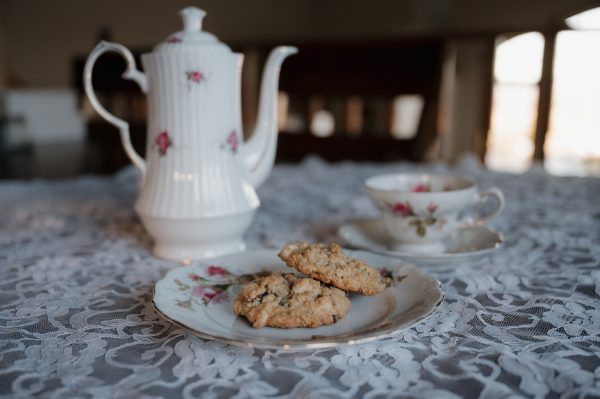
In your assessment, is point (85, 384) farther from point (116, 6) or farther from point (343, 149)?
point (116, 6)

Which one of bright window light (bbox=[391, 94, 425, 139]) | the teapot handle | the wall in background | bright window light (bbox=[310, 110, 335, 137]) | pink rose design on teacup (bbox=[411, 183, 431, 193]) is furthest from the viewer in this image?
the wall in background

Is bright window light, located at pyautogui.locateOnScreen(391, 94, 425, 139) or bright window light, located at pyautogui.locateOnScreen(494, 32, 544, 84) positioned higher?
bright window light, located at pyautogui.locateOnScreen(494, 32, 544, 84)

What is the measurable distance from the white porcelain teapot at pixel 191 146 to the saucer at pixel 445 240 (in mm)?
148

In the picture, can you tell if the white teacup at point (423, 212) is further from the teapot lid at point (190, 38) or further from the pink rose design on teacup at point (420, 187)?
the teapot lid at point (190, 38)

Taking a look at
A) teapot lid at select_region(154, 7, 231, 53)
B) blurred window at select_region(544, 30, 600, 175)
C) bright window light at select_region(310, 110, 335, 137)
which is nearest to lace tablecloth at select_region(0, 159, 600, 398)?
teapot lid at select_region(154, 7, 231, 53)

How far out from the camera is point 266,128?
27.3 inches

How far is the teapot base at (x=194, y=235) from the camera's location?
60cm

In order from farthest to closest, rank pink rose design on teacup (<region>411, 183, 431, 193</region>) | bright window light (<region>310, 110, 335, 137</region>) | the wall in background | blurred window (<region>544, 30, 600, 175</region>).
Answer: the wall in background
blurred window (<region>544, 30, 600, 175</region>)
bright window light (<region>310, 110, 335, 137</region>)
pink rose design on teacup (<region>411, 183, 431, 193</region>)

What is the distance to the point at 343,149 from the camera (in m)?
2.42

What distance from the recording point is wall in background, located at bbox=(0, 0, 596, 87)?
223 inches

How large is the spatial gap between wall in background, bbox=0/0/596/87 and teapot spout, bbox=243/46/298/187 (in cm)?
515

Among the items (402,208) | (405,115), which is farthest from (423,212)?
(405,115)

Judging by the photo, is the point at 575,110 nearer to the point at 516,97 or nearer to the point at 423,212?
the point at 516,97

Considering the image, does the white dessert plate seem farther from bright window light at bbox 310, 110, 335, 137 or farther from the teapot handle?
bright window light at bbox 310, 110, 335, 137
